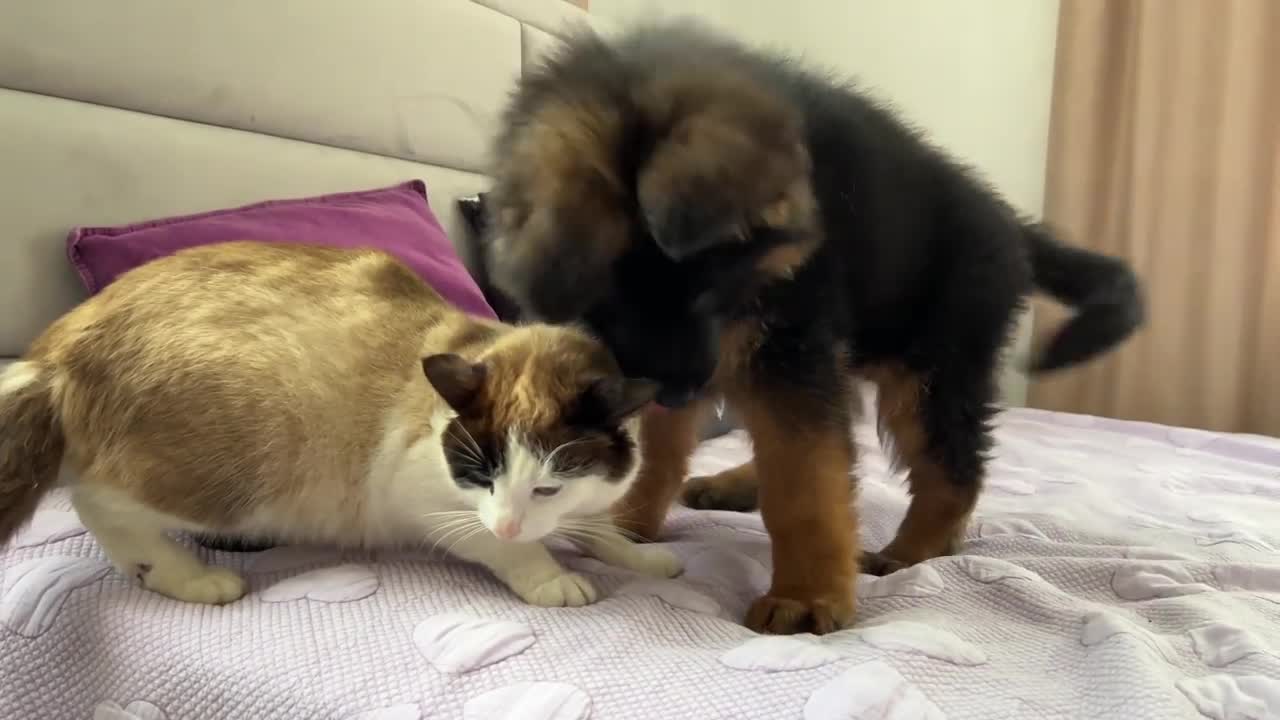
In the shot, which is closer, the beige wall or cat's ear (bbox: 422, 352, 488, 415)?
cat's ear (bbox: 422, 352, 488, 415)

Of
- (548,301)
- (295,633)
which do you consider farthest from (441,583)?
(548,301)

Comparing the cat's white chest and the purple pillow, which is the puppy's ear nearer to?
the cat's white chest

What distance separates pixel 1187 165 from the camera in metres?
2.83

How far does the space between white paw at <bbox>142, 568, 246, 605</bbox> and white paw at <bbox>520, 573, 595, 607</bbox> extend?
31 centimetres

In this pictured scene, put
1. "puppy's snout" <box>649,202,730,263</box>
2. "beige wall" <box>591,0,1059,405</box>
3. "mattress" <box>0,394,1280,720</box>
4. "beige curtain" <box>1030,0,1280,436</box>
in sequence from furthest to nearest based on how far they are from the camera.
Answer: "beige wall" <box>591,0,1059,405</box>, "beige curtain" <box>1030,0,1280,436</box>, "puppy's snout" <box>649,202,730,263</box>, "mattress" <box>0,394,1280,720</box>

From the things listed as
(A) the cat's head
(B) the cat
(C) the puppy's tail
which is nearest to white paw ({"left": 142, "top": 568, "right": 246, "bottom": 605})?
(B) the cat

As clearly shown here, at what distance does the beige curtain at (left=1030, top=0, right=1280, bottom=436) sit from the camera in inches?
107

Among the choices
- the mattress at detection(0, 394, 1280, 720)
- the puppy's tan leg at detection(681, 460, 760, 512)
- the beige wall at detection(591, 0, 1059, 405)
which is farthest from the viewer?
the beige wall at detection(591, 0, 1059, 405)

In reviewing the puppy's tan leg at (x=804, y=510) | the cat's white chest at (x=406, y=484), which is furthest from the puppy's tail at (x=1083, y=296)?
the cat's white chest at (x=406, y=484)

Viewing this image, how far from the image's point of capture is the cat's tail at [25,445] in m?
0.90

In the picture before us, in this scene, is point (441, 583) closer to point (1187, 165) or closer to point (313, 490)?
point (313, 490)

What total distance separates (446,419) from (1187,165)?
2.78m

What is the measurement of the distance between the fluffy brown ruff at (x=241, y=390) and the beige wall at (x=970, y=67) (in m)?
2.38

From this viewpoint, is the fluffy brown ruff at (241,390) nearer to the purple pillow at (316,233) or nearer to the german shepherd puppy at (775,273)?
the german shepherd puppy at (775,273)
